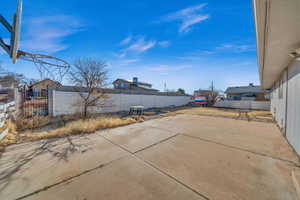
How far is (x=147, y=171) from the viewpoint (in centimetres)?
212

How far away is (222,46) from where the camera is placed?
7.55m

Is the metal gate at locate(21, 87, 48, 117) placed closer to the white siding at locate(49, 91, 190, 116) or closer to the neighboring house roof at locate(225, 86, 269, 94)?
the white siding at locate(49, 91, 190, 116)

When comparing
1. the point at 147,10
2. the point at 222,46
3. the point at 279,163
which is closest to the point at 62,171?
the point at 279,163

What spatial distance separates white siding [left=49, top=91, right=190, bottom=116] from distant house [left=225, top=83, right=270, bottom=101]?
12.5 meters

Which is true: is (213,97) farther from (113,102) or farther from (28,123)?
(28,123)

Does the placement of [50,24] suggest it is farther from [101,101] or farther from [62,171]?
[101,101]

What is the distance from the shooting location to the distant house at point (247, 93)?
19625 mm

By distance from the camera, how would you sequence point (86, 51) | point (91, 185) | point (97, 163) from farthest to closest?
point (86, 51) → point (97, 163) → point (91, 185)

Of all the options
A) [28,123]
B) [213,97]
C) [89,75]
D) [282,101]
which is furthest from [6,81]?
[213,97]

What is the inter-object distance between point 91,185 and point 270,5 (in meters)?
3.65

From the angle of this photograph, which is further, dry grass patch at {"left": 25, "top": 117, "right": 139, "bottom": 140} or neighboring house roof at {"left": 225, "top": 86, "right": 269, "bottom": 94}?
→ neighboring house roof at {"left": 225, "top": 86, "right": 269, "bottom": 94}

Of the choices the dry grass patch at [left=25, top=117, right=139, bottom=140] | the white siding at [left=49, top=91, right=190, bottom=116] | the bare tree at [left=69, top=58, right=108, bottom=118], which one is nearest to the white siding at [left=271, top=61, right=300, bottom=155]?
the dry grass patch at [left=25, top=117, right=139, bottom=140]

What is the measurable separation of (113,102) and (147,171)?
32.0 ft

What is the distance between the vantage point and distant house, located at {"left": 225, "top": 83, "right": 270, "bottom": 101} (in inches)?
773
